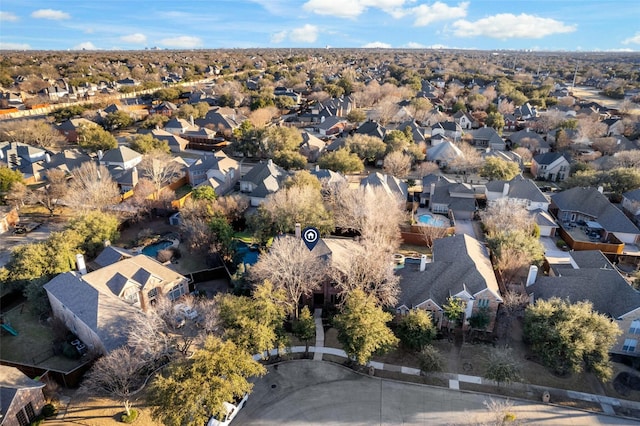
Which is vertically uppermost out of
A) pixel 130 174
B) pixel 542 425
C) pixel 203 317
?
pixel 130 174

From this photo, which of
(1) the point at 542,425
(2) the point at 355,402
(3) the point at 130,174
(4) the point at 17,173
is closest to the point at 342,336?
(2) the point at 355,402

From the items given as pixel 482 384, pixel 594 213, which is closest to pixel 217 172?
pixel 482 384

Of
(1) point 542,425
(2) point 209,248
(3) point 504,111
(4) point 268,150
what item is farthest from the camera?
(3) point 504,111

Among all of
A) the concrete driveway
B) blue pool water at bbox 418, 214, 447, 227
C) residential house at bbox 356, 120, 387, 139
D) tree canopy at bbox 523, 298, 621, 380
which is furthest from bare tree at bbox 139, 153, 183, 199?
tree canopy at bbox 523, 298, 621, 380

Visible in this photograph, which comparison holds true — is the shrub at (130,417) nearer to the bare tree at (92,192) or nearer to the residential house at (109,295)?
the residential house at (109,295)

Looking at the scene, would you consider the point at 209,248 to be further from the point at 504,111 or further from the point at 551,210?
the point at 504,111

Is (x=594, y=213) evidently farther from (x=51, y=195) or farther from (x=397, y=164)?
(x=51, y=195)

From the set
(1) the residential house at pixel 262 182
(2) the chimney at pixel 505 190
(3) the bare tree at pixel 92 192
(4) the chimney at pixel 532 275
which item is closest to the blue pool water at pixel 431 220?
(2) the chimney at pixel 505 190
